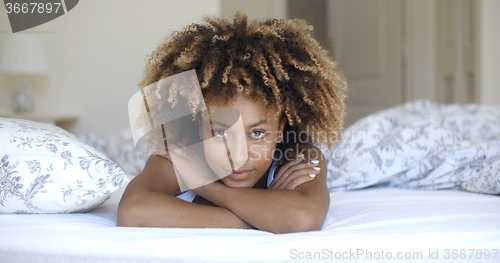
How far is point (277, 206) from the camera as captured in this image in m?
0.88

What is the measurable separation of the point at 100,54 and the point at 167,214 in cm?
183

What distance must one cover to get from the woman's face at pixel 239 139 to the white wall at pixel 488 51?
336cm

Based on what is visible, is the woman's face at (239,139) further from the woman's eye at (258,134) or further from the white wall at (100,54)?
the white wall at (100,54)

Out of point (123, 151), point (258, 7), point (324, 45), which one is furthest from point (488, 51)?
point (123, 151)

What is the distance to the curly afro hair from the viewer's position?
987mm

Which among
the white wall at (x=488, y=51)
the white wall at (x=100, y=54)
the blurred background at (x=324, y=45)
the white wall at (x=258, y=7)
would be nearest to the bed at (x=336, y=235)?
the blurred background at (x=324, y=45)

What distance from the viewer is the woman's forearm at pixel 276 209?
2.82ft

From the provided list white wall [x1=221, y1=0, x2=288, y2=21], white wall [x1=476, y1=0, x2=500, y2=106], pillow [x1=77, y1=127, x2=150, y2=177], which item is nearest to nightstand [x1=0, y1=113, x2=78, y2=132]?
pillow [x1=77, y1=127, x2=150, y2=177]

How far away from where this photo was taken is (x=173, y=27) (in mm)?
2076

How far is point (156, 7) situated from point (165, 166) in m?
1.35

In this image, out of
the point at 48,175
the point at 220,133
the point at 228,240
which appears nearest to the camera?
the point at 228,240

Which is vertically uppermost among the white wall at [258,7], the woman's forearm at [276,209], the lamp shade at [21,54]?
the white wall at [258,7]

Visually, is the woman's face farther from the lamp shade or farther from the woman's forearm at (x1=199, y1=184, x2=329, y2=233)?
the lamp shade

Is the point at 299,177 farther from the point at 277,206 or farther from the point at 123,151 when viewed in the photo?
the point at 123,151
